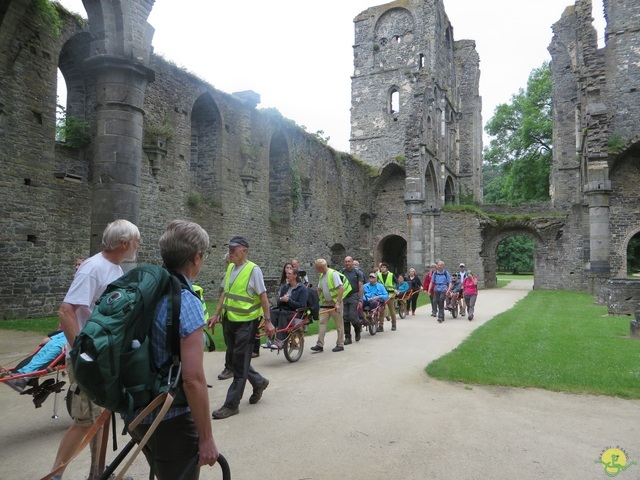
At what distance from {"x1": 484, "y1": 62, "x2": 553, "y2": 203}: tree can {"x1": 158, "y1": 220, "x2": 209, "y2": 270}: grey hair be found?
4064 cm

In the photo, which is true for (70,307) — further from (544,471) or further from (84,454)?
(544,471)

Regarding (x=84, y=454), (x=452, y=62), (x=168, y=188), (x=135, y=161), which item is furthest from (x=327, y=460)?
(x=452, y=62)

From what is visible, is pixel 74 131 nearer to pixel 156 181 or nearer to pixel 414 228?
pixel 156 181

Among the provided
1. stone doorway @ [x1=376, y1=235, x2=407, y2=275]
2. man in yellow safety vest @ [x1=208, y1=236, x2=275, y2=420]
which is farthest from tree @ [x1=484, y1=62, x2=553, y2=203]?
man in yellow safety vest @ [x1=208, y1=236, x2=275, y2=420]

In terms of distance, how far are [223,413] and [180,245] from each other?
2.87m

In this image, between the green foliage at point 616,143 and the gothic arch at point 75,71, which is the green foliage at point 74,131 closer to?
the gothic arch at point 75,71

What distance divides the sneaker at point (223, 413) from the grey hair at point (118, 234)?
2.20 metres

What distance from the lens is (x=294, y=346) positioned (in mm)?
7430

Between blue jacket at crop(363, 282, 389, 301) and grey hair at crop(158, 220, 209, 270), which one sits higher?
grey hair at crop(158, 220, 209, 270)

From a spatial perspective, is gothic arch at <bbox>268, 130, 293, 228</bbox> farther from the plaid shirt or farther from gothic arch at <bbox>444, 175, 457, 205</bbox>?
the plaid shirt

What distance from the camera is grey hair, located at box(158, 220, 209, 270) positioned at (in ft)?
7.33

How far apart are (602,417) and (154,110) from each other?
14.1 m

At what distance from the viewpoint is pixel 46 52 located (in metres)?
12.0

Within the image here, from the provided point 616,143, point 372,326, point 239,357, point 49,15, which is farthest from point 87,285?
point 616,143
